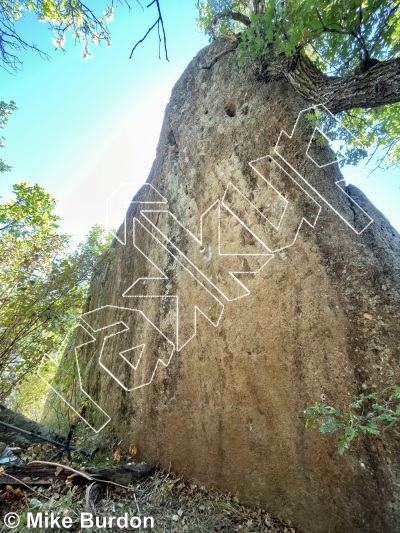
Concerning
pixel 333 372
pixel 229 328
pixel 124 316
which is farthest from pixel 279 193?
pixel 124 316

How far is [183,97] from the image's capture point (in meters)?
5.39

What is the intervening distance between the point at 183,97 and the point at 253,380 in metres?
5.49

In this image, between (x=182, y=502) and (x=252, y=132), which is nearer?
(x=182, y=502)

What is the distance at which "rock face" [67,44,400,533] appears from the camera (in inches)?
80.1

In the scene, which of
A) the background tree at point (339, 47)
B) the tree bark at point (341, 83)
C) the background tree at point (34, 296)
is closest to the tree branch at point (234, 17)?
the background tree at point (339, 47)

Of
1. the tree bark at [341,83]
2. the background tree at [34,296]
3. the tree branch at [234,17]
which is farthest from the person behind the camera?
the tree branch at [234,17]

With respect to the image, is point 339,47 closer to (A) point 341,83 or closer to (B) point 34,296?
(A) point 341,83

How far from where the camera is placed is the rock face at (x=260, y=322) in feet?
6.68

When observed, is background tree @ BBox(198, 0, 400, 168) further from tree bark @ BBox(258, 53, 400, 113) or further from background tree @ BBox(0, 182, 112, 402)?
background tree @ BBox(0, 182, 112, 402)

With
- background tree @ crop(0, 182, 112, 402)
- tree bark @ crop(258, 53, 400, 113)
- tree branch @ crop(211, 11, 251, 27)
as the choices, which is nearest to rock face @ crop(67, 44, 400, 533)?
tree bark @ crop(258, 53, 400, 113)

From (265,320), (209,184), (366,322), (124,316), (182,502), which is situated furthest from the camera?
(124,316)

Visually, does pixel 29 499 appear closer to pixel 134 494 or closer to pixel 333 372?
pixel 134 494

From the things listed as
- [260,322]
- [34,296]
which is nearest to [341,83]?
[260,322]

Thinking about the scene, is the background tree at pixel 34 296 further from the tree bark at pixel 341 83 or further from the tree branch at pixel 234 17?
the tree branch at pixel 234 17
